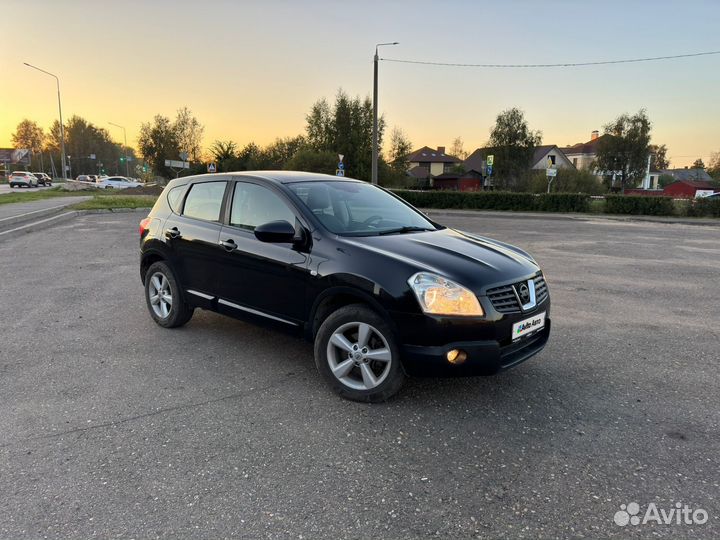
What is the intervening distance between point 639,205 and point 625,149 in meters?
41.0

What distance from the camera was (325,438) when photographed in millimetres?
3131

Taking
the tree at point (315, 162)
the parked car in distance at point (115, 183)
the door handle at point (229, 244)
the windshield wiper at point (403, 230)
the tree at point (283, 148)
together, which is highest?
the tree at point (283, 148)

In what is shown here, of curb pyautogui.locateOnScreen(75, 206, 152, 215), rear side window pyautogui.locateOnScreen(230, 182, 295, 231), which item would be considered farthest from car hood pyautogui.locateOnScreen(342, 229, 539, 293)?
curb pyautogui.locateOnScreen(75, 206, 152, 215)

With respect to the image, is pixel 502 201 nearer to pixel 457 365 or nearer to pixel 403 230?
pixel 403 230

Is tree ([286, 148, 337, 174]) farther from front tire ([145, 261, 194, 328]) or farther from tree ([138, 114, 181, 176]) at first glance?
front tire ([145, 261, 194, 328])

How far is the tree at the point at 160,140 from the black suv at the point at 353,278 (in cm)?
5183

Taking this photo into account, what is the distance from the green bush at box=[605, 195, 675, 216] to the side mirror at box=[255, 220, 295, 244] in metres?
25.5

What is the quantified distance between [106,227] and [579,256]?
1365 centimetres

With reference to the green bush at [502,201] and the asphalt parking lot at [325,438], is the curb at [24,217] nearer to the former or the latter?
the asphalt parking lot at [325,438]

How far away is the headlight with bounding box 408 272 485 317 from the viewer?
3271 mm

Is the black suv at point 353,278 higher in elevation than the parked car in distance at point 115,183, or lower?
lower

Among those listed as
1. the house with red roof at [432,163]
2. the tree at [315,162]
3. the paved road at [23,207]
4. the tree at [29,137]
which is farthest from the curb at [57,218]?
the tree at [29,137]

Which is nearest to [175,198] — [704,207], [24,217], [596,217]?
[24,217]

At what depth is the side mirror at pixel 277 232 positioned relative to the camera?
384cm
